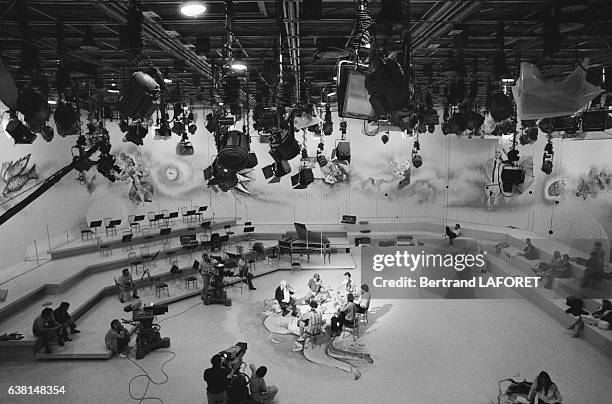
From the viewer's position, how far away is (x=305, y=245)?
14211 millimetres

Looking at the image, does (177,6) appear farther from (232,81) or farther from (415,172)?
(415,172)

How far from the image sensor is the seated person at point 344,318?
8.02 meters

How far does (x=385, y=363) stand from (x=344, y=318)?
1.25 meters

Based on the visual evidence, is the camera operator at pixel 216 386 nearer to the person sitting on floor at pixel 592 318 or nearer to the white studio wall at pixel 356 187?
the person sitting on floor at pixel 592 318

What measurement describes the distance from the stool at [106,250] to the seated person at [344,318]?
8.01m

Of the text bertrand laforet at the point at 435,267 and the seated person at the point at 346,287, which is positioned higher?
the seated person at the point at 346,287

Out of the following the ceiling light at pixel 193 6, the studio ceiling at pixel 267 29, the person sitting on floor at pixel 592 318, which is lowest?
the person sitting on floor at pixel 592 318

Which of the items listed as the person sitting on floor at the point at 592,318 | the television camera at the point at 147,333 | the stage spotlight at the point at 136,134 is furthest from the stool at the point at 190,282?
the person sitting on floor at the point at 592,318

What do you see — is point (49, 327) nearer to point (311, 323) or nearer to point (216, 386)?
point (216, 386)

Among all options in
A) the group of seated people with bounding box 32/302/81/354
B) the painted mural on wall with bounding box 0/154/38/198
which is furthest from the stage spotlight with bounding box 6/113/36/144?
the painted mural on wall with bounding box 0/154/38/198

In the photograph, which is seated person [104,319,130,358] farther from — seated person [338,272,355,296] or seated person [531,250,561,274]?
seated person [531,250,561,274]

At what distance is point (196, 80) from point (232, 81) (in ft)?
21.3

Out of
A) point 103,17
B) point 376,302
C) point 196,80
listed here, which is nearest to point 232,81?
point 103,17

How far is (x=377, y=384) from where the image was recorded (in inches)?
264
